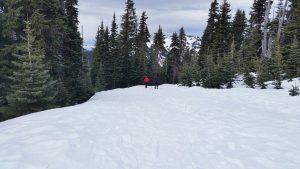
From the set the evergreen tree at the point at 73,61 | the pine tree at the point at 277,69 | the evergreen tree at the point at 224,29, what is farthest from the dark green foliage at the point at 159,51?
the pine tree at the point at 277,69

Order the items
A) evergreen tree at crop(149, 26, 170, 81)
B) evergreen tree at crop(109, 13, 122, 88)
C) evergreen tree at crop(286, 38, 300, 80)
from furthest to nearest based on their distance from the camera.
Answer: evergreen tree at crop(149, 26, 170, 81)
evergreen tree at crop(109, 13, 122, 88)
evergreen tree at crop(286, 38, 300, 80)

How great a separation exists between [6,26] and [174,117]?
13.8m

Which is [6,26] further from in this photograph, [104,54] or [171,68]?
[171,68]

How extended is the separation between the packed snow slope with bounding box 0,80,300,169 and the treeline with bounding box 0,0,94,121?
20.7 feet

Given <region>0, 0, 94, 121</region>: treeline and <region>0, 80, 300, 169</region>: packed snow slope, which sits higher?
<region>0, 0, 94, 121</region>: treeline

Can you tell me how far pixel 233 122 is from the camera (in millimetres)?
9797

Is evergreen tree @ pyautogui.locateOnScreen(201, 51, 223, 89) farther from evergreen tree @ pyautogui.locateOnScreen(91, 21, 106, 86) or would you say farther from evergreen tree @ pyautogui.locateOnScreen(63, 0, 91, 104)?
evergreen tree @ pyautogui.locateOnScreen(91, 21, 106, 86)

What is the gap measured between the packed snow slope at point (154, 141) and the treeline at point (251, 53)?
10136 mm

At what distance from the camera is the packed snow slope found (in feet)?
19.1

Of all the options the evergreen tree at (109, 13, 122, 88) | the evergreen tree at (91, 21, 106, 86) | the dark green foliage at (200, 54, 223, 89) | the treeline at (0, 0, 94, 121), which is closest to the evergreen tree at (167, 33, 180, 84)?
the evergreen tree at (109, 13, 122, 88)

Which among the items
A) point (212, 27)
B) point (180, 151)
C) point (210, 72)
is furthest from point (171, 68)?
point (180, 151)

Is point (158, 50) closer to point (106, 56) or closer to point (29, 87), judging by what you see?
point (106, 56)

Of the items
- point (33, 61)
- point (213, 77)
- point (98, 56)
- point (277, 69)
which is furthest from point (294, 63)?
point (98, 56)

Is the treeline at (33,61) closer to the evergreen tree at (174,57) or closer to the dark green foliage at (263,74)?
the dark green foliage at (263,74)
